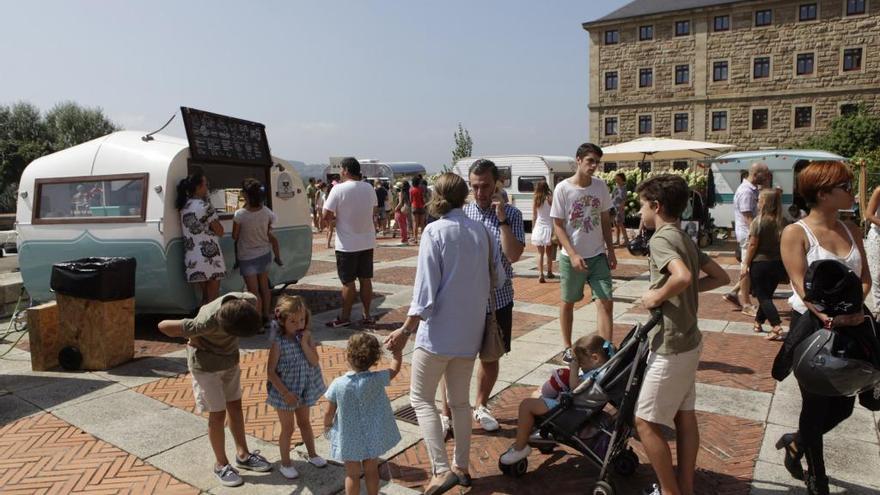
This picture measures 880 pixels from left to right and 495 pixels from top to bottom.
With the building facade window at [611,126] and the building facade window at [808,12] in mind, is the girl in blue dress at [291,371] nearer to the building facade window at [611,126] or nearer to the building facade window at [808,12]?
the building facade window at [611,126]

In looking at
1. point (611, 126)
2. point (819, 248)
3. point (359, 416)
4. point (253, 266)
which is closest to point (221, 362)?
point (359, 416)

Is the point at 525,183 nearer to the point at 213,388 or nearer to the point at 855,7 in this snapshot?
the point at 213,388

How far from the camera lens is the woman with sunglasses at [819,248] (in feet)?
10.0

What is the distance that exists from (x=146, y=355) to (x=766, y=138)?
148ft

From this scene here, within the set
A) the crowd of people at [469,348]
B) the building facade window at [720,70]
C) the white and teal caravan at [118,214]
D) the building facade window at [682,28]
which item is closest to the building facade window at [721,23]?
the building facade window at [682,28]

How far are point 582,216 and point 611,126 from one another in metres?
44.3

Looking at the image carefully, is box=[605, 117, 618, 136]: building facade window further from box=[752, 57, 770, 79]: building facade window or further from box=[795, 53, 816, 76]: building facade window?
box=[795, 53, 816, 76]: building facade window

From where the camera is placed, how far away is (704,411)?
4.60 meters

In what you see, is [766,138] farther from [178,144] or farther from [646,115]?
[178,144]

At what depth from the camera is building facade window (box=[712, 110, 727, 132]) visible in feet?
143

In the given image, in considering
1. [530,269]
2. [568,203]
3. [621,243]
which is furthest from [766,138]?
[568,203]

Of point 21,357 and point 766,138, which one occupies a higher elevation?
point 766,138

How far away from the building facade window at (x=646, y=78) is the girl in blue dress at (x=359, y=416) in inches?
1830

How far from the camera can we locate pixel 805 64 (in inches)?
1620
